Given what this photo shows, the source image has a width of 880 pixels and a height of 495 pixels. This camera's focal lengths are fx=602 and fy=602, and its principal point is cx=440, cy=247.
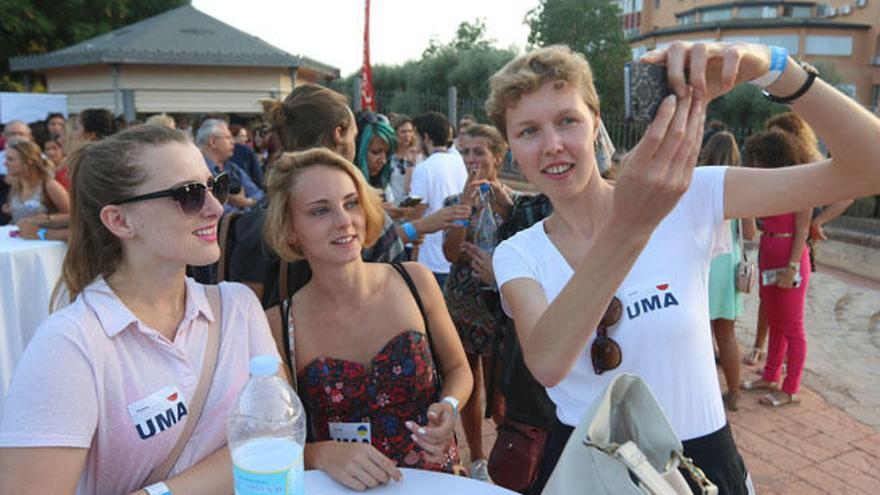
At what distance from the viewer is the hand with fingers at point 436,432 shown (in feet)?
6.72

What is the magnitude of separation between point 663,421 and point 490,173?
3434 mm

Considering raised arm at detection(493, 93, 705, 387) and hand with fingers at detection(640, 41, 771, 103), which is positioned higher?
hand with fingers at detection(640, 41, 771, 103)

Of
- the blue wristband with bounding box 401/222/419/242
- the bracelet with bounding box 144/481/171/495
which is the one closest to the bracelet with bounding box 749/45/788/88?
the bracelet with bounding box 144/481/171/495

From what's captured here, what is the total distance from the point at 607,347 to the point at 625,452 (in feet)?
1.91

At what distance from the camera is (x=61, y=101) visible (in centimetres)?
1313

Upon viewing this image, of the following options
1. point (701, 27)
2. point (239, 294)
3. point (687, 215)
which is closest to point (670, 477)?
point (687, 215)

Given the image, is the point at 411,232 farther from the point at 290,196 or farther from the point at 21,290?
the point at 21,290

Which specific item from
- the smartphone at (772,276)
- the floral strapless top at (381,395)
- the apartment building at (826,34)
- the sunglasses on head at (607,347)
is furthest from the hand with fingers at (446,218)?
the apartment building at (826,34)

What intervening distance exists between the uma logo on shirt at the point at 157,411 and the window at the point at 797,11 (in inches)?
1862

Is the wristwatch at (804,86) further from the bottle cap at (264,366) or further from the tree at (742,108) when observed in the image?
the tree at (742,108)

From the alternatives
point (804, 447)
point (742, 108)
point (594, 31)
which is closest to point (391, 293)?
point (804, 447)

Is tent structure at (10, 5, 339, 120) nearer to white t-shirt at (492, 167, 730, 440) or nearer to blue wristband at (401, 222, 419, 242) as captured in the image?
blue wristband at (401, 222, 419, 242)

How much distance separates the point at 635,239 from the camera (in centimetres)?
122

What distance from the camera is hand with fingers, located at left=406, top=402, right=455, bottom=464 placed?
2.05 metres
